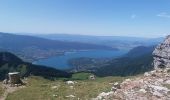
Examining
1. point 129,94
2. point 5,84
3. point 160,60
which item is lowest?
point 160,60

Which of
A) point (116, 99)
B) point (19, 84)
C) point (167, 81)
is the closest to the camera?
point (116, 99)

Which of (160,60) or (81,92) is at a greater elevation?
(81,92)

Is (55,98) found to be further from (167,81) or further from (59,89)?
(167,81)

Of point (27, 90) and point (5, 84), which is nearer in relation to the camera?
point (27, 90)

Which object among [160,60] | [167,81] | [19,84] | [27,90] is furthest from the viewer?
[160,60]

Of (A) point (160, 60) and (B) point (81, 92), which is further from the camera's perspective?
(A) point (160, 60)

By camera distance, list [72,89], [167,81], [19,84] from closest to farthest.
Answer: [167,81], [72,89], [19,84]

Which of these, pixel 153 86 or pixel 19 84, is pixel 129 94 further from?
pixel 19 84

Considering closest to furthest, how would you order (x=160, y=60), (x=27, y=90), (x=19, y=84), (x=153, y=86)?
(x=153, y=86), (x=27, y=90), (x=19, y=84), (x=160, y=60)

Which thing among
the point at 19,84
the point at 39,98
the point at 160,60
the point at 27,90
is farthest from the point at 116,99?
the point at 160,60

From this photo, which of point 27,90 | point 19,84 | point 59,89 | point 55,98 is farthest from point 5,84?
point 55,98
